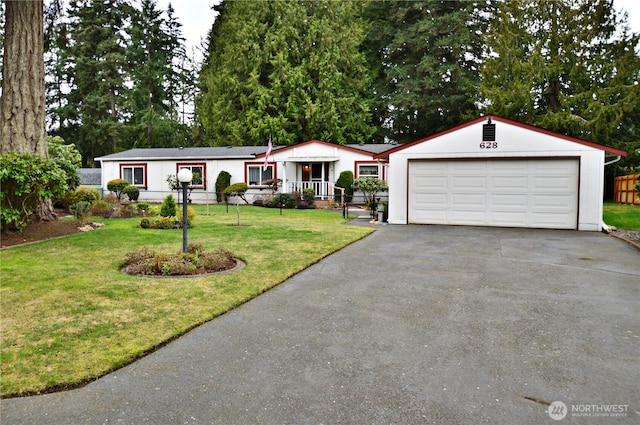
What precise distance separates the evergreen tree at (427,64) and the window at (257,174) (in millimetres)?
12220

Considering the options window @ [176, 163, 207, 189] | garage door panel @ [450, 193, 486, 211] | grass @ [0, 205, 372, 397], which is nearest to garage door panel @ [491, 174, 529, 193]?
garage door panel @ [450, 193, 486, 211]

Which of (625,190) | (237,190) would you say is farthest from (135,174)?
(625,190)

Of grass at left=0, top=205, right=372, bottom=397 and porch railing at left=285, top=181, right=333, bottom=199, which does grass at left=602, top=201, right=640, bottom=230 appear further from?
porch railing at left=285, top=181, right=333, bottom=199

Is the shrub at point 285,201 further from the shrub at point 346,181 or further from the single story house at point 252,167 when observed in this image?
the shrub at point 346,181

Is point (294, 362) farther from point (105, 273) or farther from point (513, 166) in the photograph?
point (513, 166)

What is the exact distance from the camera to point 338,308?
4.96m

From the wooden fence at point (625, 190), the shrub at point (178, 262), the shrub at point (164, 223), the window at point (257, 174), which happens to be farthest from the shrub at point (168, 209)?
the wooden fence at point (625, 190)

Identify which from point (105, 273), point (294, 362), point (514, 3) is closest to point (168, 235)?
point (105, 273)

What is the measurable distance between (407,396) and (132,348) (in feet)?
7.69

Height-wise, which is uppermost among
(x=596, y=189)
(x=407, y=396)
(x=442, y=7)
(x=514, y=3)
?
(x=442, y=7)

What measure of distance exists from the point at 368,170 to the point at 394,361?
59.8 ft

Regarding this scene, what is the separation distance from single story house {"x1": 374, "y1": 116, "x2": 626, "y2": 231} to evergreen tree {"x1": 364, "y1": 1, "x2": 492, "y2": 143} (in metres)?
14.8

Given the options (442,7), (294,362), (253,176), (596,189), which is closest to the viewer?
(294,362)

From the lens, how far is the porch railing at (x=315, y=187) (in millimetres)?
21792
